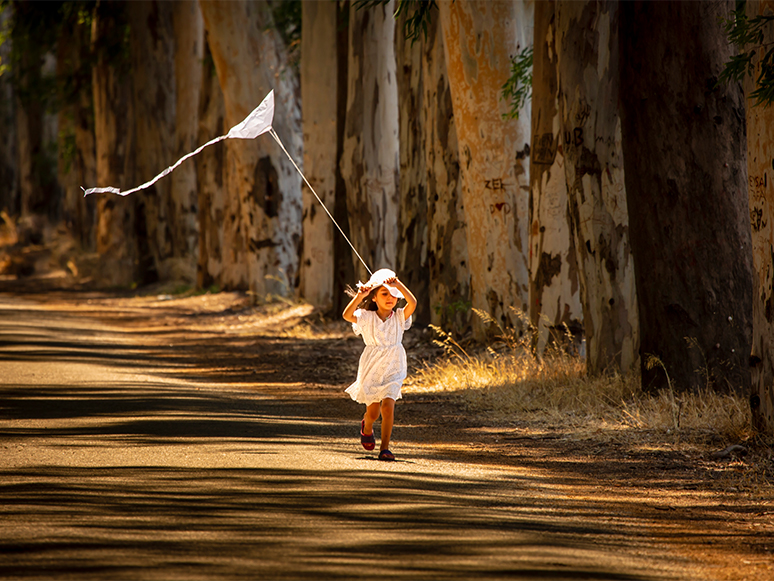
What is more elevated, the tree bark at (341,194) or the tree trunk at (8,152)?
the tree trunk at (8,152)

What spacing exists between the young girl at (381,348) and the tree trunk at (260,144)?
13.4 meters

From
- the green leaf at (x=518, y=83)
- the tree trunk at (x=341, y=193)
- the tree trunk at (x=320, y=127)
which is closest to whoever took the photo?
the green leaf at (x=518, y=83)

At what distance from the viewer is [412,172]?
15586 millimetres

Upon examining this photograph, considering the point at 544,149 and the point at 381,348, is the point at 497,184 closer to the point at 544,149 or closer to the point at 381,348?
the point at 544,149

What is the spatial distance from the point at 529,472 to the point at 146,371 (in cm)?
701

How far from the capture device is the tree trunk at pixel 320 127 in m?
18.8

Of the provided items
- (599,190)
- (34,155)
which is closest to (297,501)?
(599,190)

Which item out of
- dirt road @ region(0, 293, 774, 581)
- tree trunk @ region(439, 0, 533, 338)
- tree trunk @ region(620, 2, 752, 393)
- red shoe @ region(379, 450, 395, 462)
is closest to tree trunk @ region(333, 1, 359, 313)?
tree trunk @ region(439, 0, 533, 338)

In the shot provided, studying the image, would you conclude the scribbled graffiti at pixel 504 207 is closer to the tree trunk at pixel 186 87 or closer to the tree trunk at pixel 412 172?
the tree trunk at pixel 412 172

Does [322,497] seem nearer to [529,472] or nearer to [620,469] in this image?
[529,472]

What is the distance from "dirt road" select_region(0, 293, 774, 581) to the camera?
15.2 feet

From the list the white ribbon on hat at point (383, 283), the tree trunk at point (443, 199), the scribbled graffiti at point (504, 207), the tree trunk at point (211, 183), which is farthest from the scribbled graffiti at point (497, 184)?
the tree trunk at point (211, 183)

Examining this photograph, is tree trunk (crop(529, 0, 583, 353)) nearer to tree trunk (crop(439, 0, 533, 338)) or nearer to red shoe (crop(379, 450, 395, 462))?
tree trunk (crop(439, 0, 533, 338))

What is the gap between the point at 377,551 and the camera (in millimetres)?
4816
